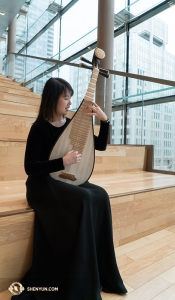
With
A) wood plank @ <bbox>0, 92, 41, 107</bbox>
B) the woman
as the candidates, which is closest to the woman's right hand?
the woman

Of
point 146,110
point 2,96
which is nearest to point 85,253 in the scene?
point 146,110

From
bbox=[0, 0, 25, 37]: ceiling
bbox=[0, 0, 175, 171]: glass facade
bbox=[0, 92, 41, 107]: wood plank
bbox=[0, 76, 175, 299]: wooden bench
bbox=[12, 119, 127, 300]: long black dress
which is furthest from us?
bbox=[0, 0, 25, 37]: ceiling

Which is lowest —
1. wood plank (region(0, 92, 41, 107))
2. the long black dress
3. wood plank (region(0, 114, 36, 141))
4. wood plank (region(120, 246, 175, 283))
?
wood plank (region(120, 246, 175, 283))

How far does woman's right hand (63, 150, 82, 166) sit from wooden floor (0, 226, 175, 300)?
0.54 meters

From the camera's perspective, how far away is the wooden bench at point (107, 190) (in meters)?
0.92

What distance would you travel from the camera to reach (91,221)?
2.79ft

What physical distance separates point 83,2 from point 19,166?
19.8 ft

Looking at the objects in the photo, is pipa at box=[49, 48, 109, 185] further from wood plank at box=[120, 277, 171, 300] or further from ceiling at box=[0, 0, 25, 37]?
ceiling at box=[0, 0, 25, 37]

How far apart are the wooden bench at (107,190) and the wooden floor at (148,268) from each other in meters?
0.08

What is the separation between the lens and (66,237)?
0.86 meters

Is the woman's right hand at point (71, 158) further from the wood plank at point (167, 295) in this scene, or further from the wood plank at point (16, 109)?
the wood plank at point (16, 109)

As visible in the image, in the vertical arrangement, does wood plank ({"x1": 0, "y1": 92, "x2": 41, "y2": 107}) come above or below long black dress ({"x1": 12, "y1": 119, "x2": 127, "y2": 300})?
above

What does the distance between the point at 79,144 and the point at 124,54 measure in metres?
4.27

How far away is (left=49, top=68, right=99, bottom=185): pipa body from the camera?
1.00 metres
